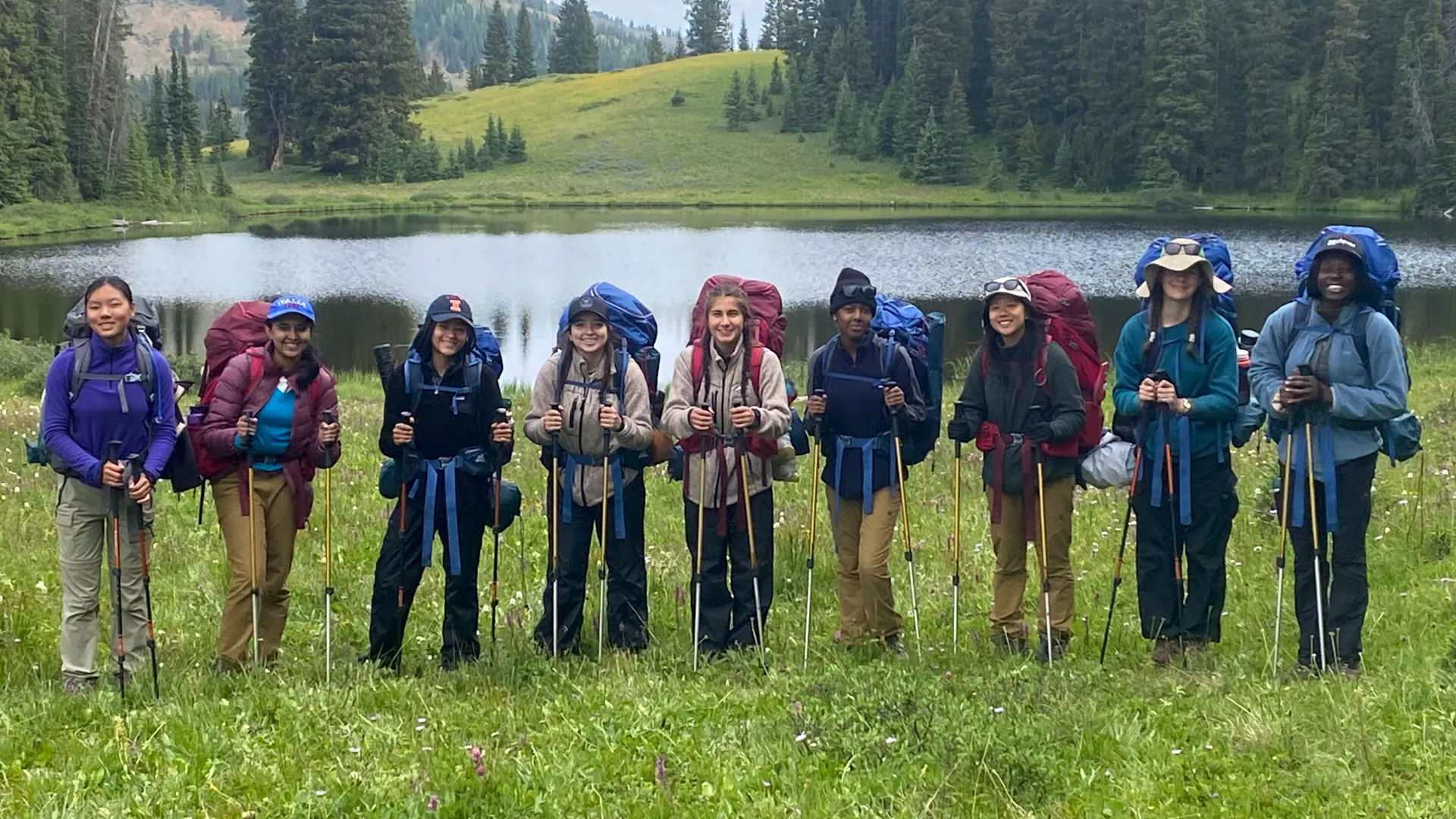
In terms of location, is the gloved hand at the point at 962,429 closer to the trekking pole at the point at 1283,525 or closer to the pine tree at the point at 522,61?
the trekking pole at the point at 1283,525

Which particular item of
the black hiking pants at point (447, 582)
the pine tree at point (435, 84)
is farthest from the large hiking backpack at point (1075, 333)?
the pine tree at point (435, 84)

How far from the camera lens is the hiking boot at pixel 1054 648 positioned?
23.8 feet

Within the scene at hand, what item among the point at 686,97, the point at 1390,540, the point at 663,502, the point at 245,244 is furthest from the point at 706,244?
the point at 686,97

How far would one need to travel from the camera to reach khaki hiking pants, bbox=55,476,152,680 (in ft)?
22.1

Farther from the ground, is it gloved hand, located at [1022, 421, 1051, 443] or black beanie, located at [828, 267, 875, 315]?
black beanie, located at [828, 267, 875, 315]

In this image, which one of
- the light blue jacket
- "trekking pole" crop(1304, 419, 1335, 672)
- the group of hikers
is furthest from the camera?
the group of hikers

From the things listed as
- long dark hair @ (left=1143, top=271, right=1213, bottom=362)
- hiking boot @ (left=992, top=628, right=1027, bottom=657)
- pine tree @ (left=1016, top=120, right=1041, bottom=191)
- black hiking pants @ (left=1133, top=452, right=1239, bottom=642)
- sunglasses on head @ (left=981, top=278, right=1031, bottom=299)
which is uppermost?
pine tree @ (left=1016, top=120, right=1041, bottom=191)

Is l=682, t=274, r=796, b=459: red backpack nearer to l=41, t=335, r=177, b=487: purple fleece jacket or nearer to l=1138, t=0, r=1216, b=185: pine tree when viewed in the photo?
l=41, t=335, r=177, b=487: purple fleece jacket

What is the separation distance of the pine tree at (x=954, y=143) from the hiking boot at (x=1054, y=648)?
86885 mm

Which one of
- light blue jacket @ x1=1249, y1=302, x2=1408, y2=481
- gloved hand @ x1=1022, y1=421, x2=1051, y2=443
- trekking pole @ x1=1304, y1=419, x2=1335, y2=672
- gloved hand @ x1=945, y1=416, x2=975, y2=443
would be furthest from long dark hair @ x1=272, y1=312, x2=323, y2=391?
trekking pole @ x1=1304, y1=419, x2=1335, y2=672

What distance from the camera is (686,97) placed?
396 ft

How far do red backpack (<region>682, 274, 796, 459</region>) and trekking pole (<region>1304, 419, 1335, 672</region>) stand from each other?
2943 mm

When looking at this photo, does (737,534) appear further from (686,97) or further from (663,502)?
(686,97)

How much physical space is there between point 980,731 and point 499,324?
29.7 metres
